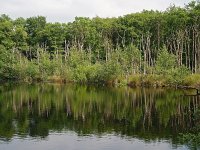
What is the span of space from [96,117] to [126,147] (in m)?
13.0

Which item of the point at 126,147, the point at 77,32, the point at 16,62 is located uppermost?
the point at 77,32

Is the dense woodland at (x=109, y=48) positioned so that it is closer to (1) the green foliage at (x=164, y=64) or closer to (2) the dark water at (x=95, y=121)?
(1) the green foliage at (x=164, y=64)

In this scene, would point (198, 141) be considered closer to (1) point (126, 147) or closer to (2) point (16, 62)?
(1) point (126, 147)

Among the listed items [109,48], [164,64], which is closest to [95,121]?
[164,64]

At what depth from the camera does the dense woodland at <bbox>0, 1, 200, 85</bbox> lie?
82.2 metres

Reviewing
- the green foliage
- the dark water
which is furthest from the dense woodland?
the dark water

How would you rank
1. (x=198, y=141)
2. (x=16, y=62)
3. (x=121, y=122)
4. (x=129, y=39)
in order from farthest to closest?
(x=129, y=39) < (x=16, y=62) < (x=121, y=122) < (x=198, y=141)

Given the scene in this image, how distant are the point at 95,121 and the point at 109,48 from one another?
61728 mm

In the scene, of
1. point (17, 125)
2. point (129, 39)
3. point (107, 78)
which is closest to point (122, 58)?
point (107, 78)

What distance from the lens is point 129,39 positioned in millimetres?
110688

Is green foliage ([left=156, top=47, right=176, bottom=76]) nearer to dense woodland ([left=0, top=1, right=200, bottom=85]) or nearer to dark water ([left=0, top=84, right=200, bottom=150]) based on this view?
dense woodland ([left=0, top=1, right=200, bottom=85])

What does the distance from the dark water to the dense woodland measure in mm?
22150

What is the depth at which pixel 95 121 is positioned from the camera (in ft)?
128

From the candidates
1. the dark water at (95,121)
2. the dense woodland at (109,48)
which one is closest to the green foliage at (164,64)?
the dense woodland at (109,48)
